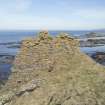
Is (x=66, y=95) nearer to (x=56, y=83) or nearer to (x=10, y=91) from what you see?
(x=56, y=83)

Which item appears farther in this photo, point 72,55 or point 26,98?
point 72,55

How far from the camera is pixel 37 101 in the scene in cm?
2209

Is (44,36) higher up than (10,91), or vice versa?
(44,36)

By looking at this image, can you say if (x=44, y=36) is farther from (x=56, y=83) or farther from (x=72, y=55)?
(x=56, y=83)

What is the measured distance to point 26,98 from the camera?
22.8 meters

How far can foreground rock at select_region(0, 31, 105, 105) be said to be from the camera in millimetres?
21781

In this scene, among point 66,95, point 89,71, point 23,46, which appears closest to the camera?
point 66,95

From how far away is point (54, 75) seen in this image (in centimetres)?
2372

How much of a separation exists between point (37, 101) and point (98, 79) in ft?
11.2

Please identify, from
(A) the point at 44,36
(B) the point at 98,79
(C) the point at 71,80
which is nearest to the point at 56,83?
(C) the point at 71,80

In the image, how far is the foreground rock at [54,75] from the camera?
21781 millimetres

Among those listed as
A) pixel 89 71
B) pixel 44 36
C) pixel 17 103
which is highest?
pixel 44 36

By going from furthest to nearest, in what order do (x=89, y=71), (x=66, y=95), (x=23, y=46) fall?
1. (x=23, y=46)
2. (x=89, y=71)
3. (x=66, y=95)

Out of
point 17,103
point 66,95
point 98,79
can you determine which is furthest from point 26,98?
point 98,79
